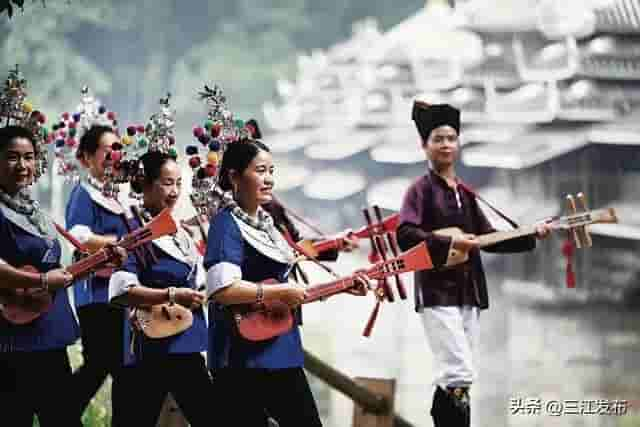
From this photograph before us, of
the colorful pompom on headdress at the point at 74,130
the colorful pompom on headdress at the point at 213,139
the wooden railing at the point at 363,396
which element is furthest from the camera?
the colorful pompom on headdress at the point at 74,130

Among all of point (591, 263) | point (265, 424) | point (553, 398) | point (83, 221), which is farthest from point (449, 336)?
point (591, 263)

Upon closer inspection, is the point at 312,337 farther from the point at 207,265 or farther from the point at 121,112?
the point at 207,265

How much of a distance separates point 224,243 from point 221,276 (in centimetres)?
12

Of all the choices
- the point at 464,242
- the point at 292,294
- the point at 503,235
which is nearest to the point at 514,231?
the point at 503,235

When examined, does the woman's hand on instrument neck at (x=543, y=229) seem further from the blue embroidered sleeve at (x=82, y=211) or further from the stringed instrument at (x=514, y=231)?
the blue embroidered sleeve at (x=82, y=211)

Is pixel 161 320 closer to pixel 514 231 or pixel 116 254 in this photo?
pixel 116 254

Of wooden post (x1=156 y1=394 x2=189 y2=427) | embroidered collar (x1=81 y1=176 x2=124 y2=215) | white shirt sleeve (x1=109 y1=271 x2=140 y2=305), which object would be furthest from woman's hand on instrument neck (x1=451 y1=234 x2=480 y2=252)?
wooden post (x1=156 y1=394 x2=189 y2=427)

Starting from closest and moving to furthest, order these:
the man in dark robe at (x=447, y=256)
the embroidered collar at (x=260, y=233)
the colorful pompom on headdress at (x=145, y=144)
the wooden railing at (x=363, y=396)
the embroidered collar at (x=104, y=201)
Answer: the embroidered collar at (x=260, y=233)
the colorful pompom on headdress at (x=145, y=144)
the man in dark robe at (x=447, y=256)
the embroidered collar at (x=104, y=201)
the wooden railing at (x=363, y=396)

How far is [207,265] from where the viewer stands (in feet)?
15.2

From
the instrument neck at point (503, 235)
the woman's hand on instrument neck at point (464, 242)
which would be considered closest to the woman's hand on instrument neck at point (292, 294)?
the woman's hand on instrument neck at point (464, 242)

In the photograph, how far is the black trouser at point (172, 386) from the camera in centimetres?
489

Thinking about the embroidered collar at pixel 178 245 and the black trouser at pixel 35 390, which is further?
the embroidered collar at pixel 178 245

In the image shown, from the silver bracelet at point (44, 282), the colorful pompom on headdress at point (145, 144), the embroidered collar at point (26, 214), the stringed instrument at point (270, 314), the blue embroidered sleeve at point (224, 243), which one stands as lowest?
the stringed instrument at point (270, 314)

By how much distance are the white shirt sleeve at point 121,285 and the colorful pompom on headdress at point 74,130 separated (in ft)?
4.61
